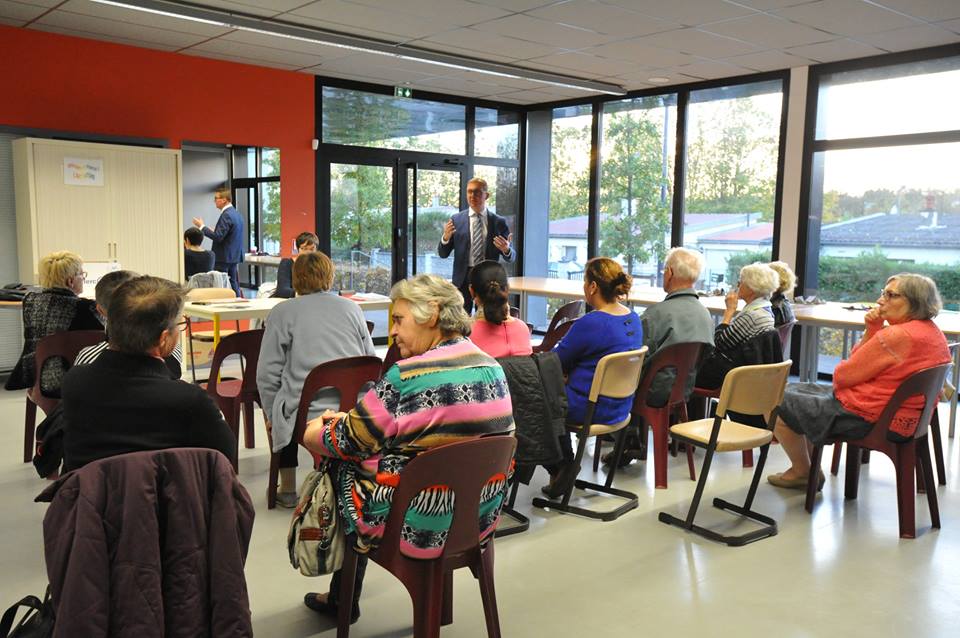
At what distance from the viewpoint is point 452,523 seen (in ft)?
7.26

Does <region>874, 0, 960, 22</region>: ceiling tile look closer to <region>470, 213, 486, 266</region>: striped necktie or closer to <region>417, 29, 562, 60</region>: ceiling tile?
<region>417, 29, 562, 60</region>: ceiling tile

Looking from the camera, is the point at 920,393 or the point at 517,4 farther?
the point at 517,4

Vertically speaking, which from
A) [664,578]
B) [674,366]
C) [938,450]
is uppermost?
[674,366]

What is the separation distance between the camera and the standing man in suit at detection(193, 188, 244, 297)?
7.92 m

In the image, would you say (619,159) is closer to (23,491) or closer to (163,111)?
(163,111)

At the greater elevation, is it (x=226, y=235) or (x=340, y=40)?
(x=340, y=40)

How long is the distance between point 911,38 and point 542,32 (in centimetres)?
290

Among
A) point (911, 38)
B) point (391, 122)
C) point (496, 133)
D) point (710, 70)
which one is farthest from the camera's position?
point (496, 133)

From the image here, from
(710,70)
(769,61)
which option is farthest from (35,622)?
(710,70)

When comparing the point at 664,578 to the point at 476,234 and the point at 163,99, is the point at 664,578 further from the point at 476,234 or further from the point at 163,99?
the point at 163,99

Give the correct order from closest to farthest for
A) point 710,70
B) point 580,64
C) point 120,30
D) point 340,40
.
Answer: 1. point 120,30
2. point 340,40
3. point 580,64
4. point 710,70

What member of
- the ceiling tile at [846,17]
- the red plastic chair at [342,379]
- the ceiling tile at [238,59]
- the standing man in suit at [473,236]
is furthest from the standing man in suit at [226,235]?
the ceiling tile at [846,17]

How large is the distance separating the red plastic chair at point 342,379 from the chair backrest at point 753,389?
1529mm

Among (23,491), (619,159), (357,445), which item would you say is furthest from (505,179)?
(357,445)
